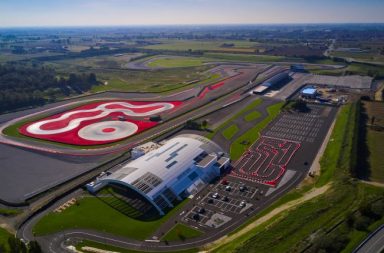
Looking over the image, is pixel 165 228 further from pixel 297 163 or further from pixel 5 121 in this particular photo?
pixel 5 121

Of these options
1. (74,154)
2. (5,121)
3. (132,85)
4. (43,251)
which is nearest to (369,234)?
(43,251)

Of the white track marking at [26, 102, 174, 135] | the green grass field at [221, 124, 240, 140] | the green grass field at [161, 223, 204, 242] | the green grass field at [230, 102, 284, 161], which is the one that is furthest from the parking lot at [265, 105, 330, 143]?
the green grass field at [161, 223, 204, 242]

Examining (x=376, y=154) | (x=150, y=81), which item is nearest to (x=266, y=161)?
(x=376, y=154)

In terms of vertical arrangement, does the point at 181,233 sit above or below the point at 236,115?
below

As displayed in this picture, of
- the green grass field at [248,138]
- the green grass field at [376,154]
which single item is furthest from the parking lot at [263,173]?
the green grass field at [376,154]

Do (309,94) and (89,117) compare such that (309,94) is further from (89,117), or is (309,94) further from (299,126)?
(89,117)

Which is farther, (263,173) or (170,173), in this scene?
(263,173)
